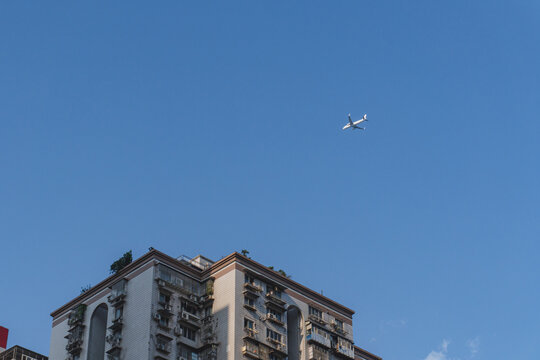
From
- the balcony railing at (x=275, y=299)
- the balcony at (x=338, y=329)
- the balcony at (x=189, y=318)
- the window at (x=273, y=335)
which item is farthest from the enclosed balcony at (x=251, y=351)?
the balcony at (x=338, y=329)

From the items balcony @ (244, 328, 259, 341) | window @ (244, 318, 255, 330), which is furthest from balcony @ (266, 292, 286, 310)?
balcony @ (244, 328, 259, 341)

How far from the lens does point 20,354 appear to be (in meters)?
136

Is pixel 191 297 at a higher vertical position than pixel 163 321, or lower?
higher

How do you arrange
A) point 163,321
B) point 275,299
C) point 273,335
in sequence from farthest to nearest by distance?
point 275,299 → point 273,335 → point 163,321

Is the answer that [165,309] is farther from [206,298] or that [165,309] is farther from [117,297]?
[117,297]

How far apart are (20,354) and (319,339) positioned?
1858 inches

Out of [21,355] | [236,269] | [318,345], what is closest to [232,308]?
[236,269]

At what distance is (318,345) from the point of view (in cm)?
11550

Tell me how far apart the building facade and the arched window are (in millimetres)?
25321

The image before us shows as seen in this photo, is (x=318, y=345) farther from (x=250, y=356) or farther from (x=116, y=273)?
(x=116, y=273)

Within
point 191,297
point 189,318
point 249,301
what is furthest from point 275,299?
point 189,318

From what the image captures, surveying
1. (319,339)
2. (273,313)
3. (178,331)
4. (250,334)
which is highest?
(273,313)

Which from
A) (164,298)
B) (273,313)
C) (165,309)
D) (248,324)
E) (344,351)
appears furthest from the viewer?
(344,351)

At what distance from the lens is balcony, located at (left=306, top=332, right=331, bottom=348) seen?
115 metres
